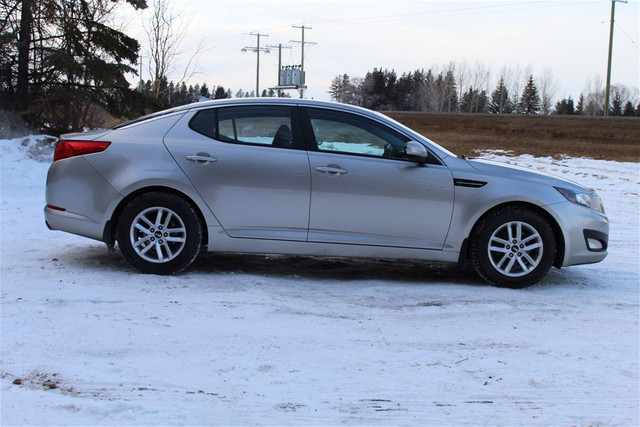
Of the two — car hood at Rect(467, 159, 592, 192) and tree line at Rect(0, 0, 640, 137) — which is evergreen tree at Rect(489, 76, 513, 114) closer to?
tree line at Rect(0, 0, 640, 137)

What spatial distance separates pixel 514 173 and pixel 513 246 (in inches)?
25.4

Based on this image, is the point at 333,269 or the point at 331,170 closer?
the point at 331,170

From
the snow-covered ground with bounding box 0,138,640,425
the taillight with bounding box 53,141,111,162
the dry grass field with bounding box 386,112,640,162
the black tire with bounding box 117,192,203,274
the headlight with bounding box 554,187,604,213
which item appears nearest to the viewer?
the snow-covered ground with bounding box 0,138,640,425

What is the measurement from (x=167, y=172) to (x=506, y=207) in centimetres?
290

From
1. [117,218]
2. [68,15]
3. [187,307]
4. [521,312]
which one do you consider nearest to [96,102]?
[68,15]

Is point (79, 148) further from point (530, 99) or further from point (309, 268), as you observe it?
point (530, 99)

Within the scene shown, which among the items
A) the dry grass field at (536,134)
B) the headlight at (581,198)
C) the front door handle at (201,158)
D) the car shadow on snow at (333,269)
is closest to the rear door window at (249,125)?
the front door handle at (201,158)

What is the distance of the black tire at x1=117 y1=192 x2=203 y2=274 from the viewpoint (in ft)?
16.6

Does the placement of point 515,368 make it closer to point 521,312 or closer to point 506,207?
point 521,312

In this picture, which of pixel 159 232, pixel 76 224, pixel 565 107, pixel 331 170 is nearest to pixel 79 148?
pixel 76 224

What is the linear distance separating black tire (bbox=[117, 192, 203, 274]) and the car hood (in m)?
2.49

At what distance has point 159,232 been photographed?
16.7ft

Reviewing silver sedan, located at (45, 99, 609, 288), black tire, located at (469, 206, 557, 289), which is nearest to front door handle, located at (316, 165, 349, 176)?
silver sedan, located at (45, 99, 609, 288)

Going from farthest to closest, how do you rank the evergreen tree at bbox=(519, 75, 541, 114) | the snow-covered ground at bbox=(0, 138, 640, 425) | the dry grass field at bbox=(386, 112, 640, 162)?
the evergreen tree at bbox=(519, 75, 541, 114) < the dry grass field at bbox=(386, 112, 640, 162) < the snow-covered ground at bbox=(0, 138, 640, 425)
